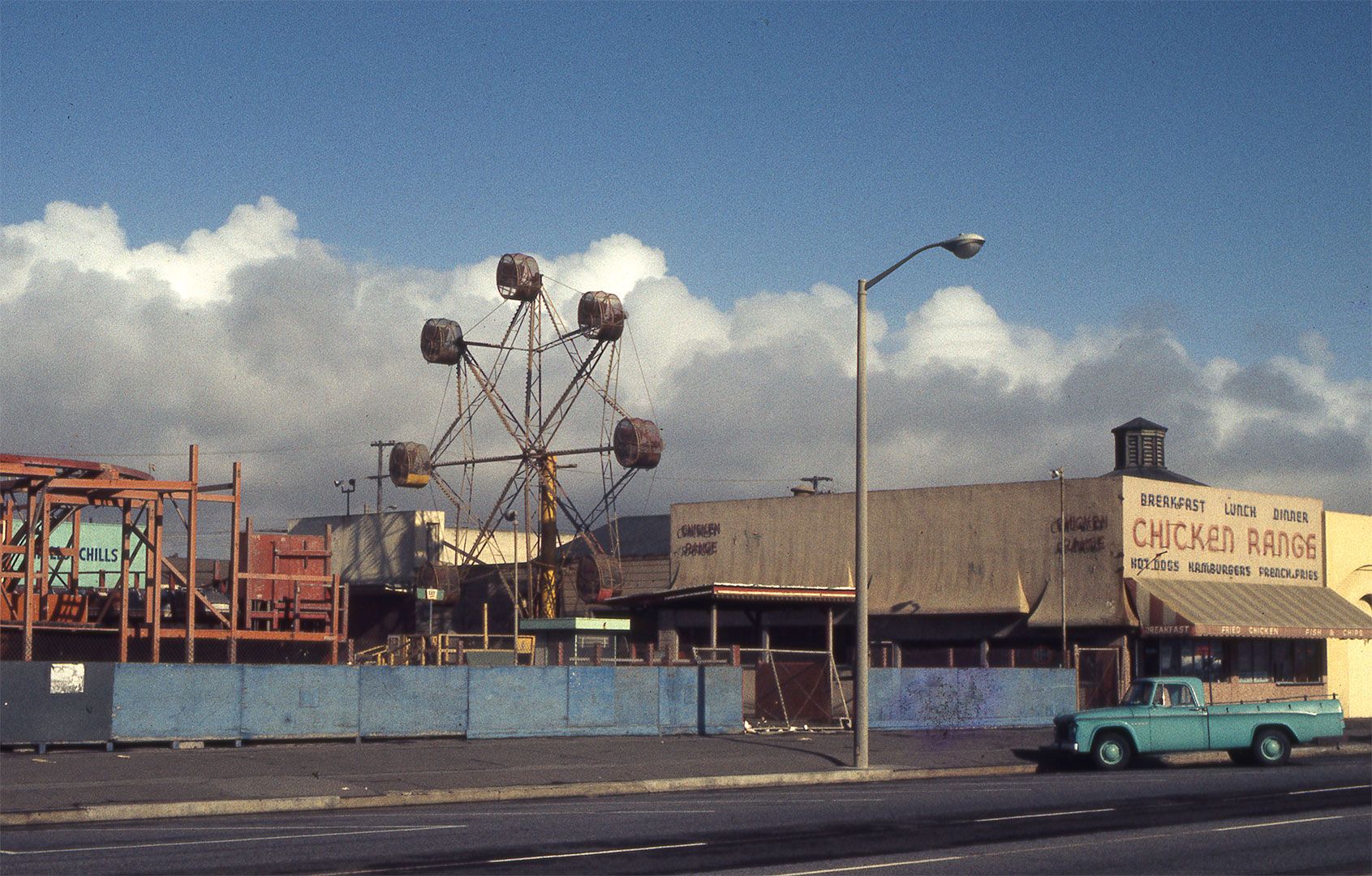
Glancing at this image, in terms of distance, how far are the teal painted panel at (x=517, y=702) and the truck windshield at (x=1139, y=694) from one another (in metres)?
10.9

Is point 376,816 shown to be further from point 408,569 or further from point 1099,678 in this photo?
point 408,569

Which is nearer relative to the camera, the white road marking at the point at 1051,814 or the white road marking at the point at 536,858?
the white road marking at the point at 536,858

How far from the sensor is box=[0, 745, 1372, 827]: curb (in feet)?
62.7

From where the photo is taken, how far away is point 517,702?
29.5m

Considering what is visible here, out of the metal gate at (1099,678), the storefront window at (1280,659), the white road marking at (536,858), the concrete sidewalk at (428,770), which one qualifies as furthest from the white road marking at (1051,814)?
the storefront window at (1280,659)

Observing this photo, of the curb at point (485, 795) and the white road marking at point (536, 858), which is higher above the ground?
the white road marking at point (536, 858)

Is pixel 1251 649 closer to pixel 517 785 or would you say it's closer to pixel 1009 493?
pixel 1009 493

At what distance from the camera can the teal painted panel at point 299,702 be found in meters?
26.5

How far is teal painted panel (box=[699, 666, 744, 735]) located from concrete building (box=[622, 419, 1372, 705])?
396 inches

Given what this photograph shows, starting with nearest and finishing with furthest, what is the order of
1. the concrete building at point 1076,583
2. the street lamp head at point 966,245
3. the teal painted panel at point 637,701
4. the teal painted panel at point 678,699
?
the street lamp head at point 966,245, the teal painted panel at point 637,701, the teal painted panel at point 678,699, the concrete building at point 1076,583

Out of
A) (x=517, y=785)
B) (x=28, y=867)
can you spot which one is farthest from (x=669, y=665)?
(x=28, y=867)

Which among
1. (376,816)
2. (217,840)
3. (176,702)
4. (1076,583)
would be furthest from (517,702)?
(1076,583)

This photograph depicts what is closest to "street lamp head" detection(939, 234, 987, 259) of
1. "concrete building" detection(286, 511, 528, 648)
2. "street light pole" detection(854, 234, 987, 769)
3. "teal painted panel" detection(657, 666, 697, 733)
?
"street light pole" detection(854, 234, 987, 769)

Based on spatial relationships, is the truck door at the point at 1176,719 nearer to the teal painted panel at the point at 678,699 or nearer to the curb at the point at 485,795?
the curb at the point at 485,795
